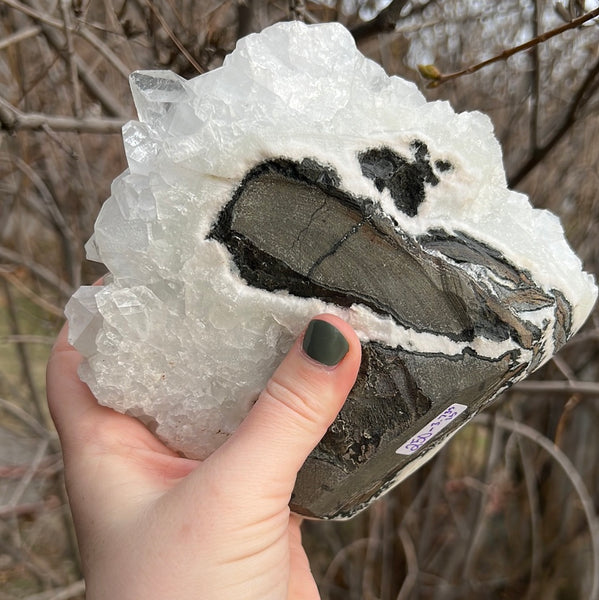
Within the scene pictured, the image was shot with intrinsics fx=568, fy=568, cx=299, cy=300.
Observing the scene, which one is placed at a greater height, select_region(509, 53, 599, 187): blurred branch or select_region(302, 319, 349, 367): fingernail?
select_region(509, 53, 599, 187): blurred branch

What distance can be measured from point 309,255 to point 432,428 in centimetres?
29

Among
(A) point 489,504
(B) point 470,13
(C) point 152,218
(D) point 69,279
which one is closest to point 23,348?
(D) point 69,279

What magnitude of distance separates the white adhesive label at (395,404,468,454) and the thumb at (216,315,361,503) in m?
0.17

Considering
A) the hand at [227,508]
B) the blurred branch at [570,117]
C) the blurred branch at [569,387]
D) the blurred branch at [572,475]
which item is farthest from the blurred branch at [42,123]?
the blurred branch at [572,475]

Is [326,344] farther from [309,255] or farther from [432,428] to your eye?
[432,428]

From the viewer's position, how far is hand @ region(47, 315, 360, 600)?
0.60 metres

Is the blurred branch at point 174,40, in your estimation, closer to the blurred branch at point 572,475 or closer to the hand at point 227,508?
the hand at point 227,508

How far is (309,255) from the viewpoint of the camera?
0.67 m

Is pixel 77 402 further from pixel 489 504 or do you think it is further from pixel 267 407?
pixel 489 504

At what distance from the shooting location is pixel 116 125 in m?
1.02

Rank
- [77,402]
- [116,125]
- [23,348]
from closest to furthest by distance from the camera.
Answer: [77,402] < [116,125] < [23,348]

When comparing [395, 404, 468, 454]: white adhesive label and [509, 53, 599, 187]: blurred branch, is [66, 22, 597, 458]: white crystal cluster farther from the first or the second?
[509, 53, 599, 187]: blurred branch

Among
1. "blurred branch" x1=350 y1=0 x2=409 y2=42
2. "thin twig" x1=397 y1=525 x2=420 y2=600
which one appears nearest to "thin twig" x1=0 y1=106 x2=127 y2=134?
"blurred branch" x1=350 y1=0 x2=409 y2=42

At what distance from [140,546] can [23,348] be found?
5.12 feet
